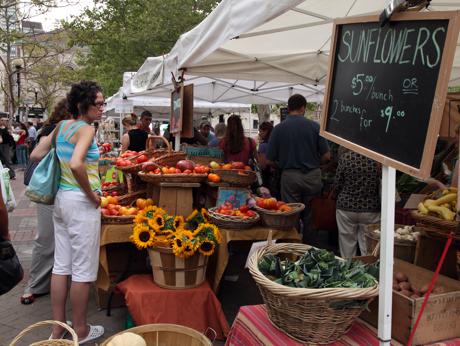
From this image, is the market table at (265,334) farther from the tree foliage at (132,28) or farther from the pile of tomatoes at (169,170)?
the tree foliage at (132,28)

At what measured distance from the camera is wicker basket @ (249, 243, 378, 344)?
1.66m

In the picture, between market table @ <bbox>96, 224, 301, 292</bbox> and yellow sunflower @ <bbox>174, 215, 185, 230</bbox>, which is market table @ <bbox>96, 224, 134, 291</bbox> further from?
yellow sunflower @ <bbox>174, 215, 185, 230</bbox>

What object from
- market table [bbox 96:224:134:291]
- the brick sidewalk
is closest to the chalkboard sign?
market table [bbox 96:224:134:291]

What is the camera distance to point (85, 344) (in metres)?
3.33

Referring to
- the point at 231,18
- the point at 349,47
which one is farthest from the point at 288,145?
the point at 349,47

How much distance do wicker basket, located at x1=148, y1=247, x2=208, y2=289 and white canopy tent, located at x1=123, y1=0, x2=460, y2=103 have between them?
1615 mm

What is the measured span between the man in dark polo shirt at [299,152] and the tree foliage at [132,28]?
41.4ft

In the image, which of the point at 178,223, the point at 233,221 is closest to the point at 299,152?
the point at 233,221

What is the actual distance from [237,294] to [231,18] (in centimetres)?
278

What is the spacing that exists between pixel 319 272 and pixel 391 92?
819mm

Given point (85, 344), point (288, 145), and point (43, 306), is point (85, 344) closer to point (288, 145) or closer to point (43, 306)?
point (43, 306)

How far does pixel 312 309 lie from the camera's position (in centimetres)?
171

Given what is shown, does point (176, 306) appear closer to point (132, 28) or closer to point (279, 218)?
point (279, 218)

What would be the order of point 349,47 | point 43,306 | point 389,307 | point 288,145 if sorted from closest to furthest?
1. point 389,307
2. point 349,47
3. point 43,306
4. point 288,145
